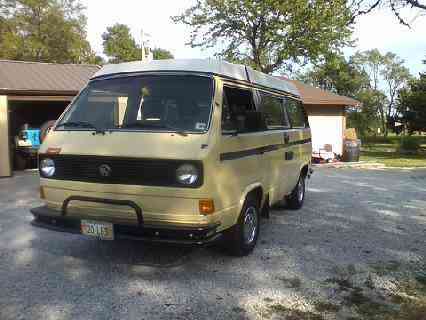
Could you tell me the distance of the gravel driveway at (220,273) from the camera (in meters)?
3.91

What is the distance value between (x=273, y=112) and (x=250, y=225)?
191cm

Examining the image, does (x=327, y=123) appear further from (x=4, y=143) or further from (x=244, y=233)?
(x=244, y=233)

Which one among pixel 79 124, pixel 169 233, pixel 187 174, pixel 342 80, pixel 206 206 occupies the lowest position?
pixel 169 233

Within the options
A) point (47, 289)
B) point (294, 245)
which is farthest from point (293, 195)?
point (47, 289)

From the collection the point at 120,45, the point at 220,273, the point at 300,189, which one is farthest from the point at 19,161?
the point at 120,45

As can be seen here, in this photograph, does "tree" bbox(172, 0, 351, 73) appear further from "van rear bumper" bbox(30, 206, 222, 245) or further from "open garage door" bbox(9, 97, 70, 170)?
"van rear bumper" bbox(30, 206, 222, 245)

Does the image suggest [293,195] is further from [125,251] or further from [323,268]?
[125,251]

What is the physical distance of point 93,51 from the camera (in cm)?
3931

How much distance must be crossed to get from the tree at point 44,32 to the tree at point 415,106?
86.7 ft

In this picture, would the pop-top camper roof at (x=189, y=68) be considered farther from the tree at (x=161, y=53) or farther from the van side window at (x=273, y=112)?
the tree at (x=161, y=53)

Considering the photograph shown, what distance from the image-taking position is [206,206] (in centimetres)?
420

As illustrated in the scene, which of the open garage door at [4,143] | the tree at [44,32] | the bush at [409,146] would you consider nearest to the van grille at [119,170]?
the open garage door at [4,143]

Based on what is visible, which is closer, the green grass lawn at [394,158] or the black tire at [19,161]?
the black tire at [19,161]

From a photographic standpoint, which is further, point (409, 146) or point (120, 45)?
point (120, 45)
